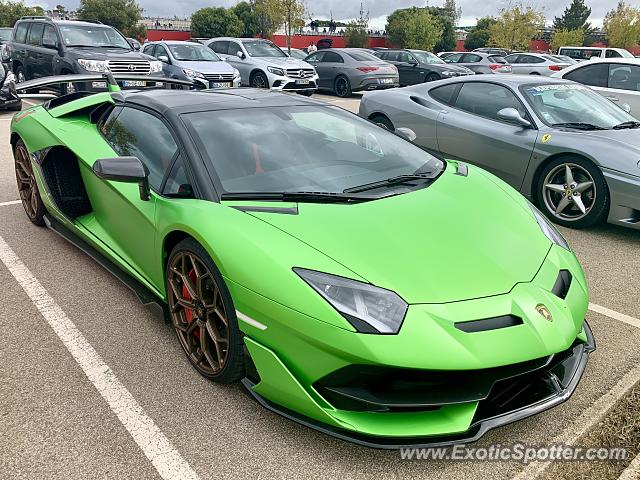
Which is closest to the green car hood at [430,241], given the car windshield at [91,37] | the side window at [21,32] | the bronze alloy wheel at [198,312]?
the bronze alloy wheel at [198,312]

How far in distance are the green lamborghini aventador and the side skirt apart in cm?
2

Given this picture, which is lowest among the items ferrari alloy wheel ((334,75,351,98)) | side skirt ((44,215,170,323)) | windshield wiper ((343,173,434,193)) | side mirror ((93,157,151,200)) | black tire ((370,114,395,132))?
ferrari alloy wheel ((334,75,351,98))

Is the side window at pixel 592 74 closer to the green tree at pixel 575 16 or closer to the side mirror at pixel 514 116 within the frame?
the side mirror at pixel 514 116

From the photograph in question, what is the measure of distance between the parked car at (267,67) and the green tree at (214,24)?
29.8 metres

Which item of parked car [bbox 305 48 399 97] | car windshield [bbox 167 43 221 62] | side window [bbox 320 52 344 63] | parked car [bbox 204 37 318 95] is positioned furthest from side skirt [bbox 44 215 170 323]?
side window [bbox 320 52 344 63]

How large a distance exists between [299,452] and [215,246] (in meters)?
0.91

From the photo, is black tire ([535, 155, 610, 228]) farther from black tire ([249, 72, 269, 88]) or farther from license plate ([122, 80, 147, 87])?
black tire ([249, 72, 269, 88])

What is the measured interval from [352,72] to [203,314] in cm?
1344

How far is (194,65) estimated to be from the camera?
40.9ft

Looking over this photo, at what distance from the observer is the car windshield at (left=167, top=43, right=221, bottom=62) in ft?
42.5

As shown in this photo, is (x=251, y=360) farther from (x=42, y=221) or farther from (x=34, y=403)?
(x=42, y=221)

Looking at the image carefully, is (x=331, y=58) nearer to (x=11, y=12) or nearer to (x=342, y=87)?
(x=342, y=87)

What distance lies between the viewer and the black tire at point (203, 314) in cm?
231

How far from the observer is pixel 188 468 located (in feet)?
6.77
